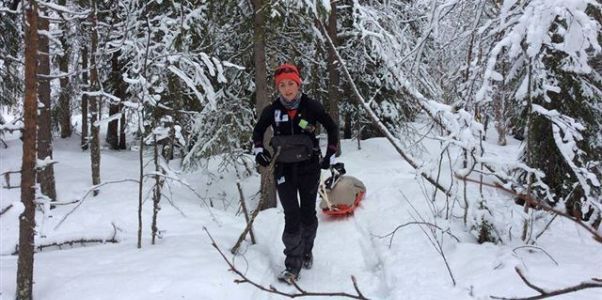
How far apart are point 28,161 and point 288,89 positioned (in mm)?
2502

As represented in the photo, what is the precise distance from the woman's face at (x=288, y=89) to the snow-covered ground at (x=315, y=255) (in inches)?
69.8

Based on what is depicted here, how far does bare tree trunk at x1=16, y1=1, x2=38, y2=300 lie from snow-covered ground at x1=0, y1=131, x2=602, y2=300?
0.17m

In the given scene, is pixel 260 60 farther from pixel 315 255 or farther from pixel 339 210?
pixel 315 255

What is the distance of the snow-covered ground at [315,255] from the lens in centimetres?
388

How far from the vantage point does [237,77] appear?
9.60 meters

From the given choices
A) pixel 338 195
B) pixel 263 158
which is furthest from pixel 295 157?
pixel 338 195

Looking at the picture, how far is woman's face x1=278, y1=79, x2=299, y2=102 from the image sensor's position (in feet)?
16.4

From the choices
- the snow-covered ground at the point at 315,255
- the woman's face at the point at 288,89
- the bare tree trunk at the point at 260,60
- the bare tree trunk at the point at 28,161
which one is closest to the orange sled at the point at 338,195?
the snow-covered ground at the point at 315,255

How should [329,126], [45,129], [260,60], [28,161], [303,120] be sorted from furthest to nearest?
[45,129]
[260,60]
[329,126]
[303,120]
[28,161]

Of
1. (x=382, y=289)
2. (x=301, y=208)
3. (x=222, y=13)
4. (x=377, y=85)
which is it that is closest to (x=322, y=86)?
(x=377, y=85)

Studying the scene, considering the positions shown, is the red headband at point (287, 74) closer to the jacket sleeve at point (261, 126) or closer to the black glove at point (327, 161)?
the jacket sleeve at point (261, 126)

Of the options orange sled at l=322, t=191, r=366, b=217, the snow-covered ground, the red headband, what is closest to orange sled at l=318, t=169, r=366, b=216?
orange sled at l=322, t=191, r=366, b=217

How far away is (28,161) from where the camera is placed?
A: 358cm

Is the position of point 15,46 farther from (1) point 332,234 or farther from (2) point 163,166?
(1) point 332,234
